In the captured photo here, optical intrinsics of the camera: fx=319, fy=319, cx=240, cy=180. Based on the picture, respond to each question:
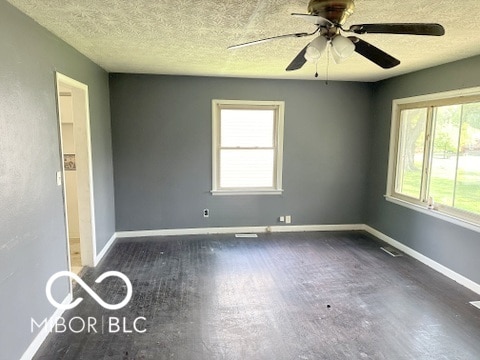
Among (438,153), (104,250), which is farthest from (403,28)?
(104,250)

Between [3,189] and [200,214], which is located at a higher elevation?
[3,189]

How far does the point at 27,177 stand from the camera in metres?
2.19

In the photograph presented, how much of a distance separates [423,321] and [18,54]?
146 inches

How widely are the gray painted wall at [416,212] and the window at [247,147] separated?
153 centimetres

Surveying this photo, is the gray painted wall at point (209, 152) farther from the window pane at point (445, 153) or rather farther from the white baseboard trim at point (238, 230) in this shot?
the window pane at point (445, 153)

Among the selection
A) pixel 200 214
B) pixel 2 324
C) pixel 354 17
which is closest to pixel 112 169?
pixel 200 214

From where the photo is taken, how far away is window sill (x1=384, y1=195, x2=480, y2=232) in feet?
10.9

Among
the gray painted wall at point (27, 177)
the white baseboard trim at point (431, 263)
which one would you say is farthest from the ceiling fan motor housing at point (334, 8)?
the white baseboard trim at point (431, 263)

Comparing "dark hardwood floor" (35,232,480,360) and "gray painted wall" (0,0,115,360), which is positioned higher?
"gray painted wall" (0,0,115,360)

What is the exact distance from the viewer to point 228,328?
2.62 metres

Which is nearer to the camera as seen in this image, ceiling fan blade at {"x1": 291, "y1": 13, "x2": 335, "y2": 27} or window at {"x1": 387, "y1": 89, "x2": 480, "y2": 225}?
ceiling fan blade at {"x1": 291, "y1": 13, "x2": 335, "y2": 27}

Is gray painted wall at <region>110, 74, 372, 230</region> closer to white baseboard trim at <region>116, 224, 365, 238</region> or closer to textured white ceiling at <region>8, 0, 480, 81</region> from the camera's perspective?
white baseboard trim at <region>116, 224, 365, 238</region>

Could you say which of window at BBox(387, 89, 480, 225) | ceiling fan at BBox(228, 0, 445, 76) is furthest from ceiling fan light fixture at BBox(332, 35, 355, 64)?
window at BBox(387, 89, 480, 225)

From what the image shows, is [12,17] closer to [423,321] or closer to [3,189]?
[3,189]
